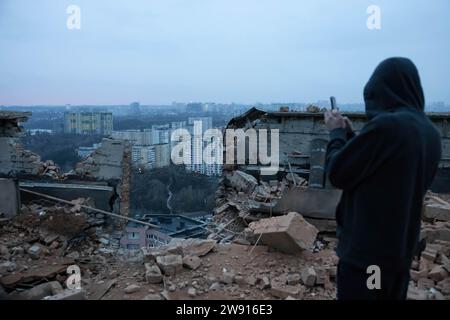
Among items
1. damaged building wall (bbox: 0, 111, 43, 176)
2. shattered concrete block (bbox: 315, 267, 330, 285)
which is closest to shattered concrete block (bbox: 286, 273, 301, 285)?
shattered concrete block (bbox: 315, 267, 330, 285)

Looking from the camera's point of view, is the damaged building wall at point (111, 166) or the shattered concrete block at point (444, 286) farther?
the damaged building wall at point (111, 166)

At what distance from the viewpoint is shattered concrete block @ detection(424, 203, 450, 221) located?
4969 millimetres

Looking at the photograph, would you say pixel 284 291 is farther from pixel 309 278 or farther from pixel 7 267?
pixel 7 267

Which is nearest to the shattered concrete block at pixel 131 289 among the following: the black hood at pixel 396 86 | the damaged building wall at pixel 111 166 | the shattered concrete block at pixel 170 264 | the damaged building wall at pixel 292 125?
the shattered concrete block at pixel 170 264

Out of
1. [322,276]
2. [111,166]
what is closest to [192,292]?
[322,276]

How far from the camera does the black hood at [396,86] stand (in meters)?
1.87

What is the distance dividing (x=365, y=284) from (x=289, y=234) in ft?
6.20

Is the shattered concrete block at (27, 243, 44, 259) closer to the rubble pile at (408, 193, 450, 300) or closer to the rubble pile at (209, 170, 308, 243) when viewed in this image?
the rubble pile at (209, 170, 308, 243)

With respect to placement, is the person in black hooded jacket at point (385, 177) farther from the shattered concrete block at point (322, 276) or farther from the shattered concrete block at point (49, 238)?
the shattered concrete block at point (49, 238)

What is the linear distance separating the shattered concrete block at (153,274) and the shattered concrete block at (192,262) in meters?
0.30

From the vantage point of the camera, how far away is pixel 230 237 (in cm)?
517

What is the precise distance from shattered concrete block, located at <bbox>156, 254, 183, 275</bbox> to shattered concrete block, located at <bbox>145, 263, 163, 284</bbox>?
62 mm

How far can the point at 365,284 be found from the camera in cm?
195

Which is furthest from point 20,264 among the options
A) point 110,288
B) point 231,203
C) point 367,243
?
point 367,243
